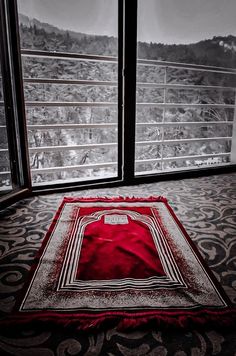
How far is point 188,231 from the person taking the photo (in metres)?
1.57

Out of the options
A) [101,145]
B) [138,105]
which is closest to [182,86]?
[138,105]

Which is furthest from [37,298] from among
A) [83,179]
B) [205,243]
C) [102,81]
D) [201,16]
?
[201,16]

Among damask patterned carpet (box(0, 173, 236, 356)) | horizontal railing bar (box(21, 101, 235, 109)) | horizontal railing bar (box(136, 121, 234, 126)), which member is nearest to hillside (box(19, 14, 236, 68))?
horizontal railing bar (box(21, 101, 235, 109))

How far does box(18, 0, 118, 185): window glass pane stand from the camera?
2.34 m

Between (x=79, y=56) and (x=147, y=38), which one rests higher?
(x=147, y=38)

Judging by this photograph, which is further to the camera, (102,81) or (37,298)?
(102,81)

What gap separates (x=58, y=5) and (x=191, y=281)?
2.54m

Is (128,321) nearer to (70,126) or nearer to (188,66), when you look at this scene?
(70,126)

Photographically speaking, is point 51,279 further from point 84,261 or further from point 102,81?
point 102,81

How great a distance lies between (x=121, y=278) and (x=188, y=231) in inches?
25.0

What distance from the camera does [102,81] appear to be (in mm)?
2512

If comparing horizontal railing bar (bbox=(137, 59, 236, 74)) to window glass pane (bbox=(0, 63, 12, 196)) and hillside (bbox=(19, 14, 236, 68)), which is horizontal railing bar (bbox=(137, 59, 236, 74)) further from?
window glass pane (bbox=(0, 63, 12, 196))

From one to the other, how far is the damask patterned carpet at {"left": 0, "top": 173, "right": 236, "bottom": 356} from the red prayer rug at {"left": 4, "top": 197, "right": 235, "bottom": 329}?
41mm

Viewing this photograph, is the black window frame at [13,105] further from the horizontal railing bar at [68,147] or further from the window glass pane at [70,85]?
the horizontal railing bar at [68,147]
